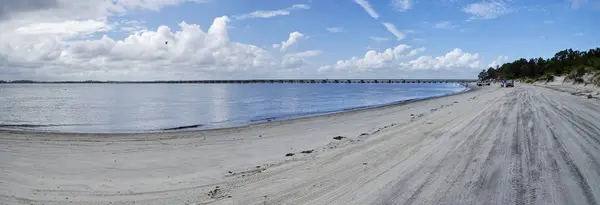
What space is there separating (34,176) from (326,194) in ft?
27.8

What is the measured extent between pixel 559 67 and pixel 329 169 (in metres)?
118

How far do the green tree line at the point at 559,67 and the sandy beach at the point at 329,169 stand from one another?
5363 centimetres

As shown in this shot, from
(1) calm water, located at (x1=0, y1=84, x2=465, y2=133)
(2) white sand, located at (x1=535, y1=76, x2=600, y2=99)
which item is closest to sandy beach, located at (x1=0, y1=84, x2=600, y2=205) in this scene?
(1) calm water, located at (x1=0, y1=84, x2=465, y2=133)

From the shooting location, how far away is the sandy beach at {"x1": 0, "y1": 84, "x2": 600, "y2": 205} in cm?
754

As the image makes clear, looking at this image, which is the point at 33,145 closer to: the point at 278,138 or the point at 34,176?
the point at 34,176

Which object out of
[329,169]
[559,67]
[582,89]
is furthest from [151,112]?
[559,67]

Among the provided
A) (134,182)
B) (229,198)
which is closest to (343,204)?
(229,198)

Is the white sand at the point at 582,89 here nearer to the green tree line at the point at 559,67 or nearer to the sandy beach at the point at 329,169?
the green tree line at the point at 559,67

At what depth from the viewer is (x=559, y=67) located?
104562 mm

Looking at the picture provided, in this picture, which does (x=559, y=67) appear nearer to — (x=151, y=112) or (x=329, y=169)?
(x=151, y=112)

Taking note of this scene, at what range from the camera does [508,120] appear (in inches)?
741

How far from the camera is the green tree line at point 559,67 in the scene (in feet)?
233

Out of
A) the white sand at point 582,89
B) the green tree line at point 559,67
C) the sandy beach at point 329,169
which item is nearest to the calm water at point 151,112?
the sandy beach at point 329,169

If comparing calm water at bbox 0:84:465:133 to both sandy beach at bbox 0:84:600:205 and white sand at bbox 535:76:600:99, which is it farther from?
white sand at bbox 535:76:600:99
